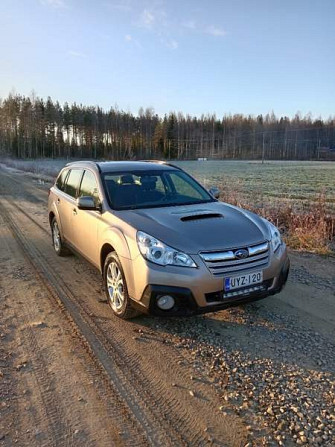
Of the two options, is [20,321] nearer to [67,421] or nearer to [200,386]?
[67,421]

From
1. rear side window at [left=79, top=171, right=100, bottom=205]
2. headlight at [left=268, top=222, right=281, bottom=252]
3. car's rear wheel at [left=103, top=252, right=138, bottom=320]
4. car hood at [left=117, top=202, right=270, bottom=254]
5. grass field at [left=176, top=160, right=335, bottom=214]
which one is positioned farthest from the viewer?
grass field at [left=176, top=160, right=335, bottom=214]

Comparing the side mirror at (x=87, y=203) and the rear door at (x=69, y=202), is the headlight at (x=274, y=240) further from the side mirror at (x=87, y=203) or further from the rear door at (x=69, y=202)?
the rear door at (x=69, y=202)

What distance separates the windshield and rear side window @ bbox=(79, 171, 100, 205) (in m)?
0.18

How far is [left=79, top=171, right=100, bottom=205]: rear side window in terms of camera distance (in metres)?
4.88

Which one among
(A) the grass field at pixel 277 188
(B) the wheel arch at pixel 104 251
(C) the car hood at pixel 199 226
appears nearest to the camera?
(C) the car hood at pixel 199 226

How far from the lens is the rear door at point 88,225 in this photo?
15.2 ft

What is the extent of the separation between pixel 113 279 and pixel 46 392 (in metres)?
1.54

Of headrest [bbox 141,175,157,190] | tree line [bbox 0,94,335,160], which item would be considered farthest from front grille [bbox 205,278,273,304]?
tree line [bbox 0,94,335,160]

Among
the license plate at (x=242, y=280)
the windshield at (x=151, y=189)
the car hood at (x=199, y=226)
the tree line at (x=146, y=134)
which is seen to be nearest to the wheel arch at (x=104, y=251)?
the car hood at (x=199, y=226)

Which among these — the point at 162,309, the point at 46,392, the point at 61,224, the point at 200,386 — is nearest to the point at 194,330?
the point at 162,309

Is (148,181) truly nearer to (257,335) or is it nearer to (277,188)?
(257,335)

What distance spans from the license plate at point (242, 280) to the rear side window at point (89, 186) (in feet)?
7.06

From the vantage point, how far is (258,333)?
3740 mm

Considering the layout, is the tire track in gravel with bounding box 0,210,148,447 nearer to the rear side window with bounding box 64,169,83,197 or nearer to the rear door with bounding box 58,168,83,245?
the rear door with bounding box 58,168,83,245
